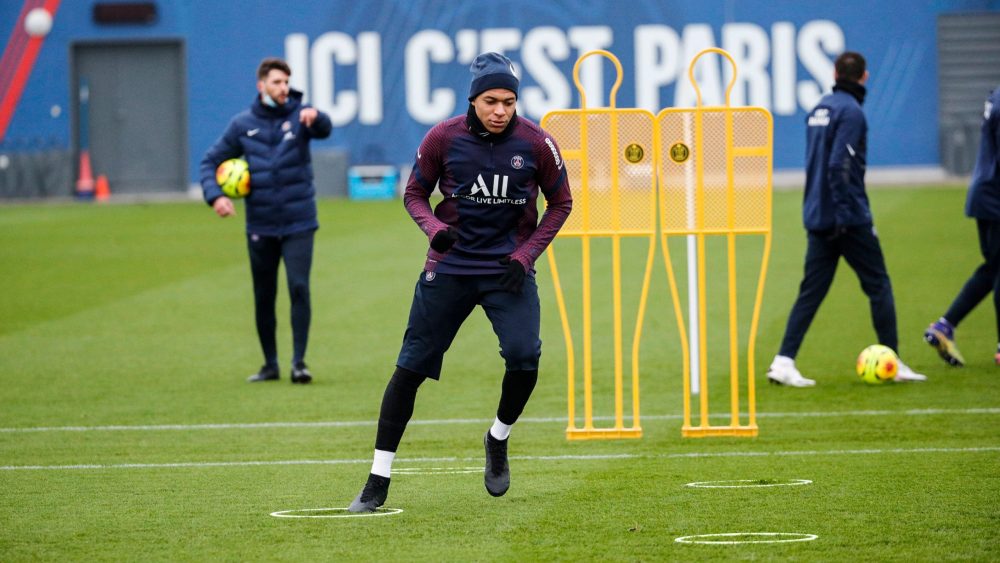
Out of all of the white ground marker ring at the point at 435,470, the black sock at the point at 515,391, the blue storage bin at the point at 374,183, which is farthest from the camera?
the blue storage bin at the point at 374,183

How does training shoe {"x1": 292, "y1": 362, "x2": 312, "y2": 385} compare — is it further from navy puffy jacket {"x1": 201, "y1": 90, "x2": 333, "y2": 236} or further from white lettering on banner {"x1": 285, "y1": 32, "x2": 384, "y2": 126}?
white lettering on banner {"x1": 285, "y1": 32, "x2": 384, "y2": 126}

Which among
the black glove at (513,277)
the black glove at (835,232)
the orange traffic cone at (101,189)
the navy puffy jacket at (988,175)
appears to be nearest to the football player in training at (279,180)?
the black glove at (835,232)

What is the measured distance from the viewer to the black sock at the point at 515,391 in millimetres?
7309

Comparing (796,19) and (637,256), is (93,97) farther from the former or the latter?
(637,256)

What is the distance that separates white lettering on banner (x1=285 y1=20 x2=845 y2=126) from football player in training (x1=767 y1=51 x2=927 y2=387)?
24502mm

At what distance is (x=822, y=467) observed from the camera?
8.06 m

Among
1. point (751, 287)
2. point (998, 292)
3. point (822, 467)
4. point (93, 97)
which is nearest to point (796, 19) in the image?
point (93, 97)

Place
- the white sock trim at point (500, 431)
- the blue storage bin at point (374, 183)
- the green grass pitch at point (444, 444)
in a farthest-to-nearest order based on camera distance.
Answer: the blue storage bin at point (374, 183) → the white sock trim at point (500, 431) → the green grass pitch at point (444, 444)

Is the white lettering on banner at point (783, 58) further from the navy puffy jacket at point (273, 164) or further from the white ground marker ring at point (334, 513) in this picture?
the white ground marker ring at point (334, 513)

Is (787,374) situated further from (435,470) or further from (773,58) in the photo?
(773,58)

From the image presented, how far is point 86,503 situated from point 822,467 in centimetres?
351

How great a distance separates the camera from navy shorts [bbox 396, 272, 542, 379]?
7.18m

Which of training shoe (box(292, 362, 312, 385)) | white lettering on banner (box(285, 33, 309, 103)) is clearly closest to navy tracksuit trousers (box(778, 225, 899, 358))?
training shoe (box(292, 362, 312, 385))

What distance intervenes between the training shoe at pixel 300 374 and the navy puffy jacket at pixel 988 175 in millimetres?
4884
